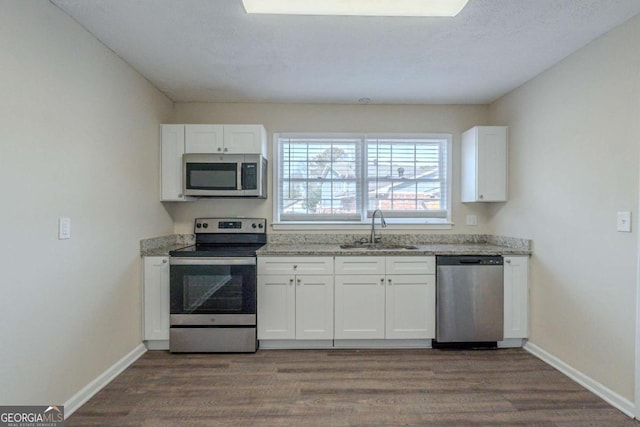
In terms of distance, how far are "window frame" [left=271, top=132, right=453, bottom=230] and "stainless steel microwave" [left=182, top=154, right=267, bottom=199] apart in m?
0.40

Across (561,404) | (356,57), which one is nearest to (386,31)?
(356,57)

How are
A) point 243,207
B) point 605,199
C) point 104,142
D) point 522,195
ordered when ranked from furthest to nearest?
point 243,207
point 522,195
point 104,142
point 605,199

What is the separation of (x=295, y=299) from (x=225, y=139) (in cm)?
165

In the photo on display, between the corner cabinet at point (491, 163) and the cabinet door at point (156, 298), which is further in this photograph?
the corner cabinet at point (491, 163)

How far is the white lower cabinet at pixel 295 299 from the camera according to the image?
2984mm

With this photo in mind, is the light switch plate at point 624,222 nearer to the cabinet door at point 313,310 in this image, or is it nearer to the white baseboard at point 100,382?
the cabinet door at point 313,310

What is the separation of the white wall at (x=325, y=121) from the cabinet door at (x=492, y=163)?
38cm

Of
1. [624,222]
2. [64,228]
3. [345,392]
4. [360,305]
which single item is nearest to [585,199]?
[624,222]

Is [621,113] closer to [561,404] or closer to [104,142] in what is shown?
[561,404]

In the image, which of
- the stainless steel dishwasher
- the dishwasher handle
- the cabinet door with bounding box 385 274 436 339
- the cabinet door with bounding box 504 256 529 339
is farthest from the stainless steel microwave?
the cabinet door with bounding box 504 256 529 339

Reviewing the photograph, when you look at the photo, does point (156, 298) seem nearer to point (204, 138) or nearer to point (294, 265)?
point (294, 265)

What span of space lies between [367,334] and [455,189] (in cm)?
184

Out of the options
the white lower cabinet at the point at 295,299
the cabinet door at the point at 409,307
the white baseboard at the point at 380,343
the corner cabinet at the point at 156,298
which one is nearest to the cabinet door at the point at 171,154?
the corner cabinet at the point at 156,298

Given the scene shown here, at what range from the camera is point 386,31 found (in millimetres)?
2180
